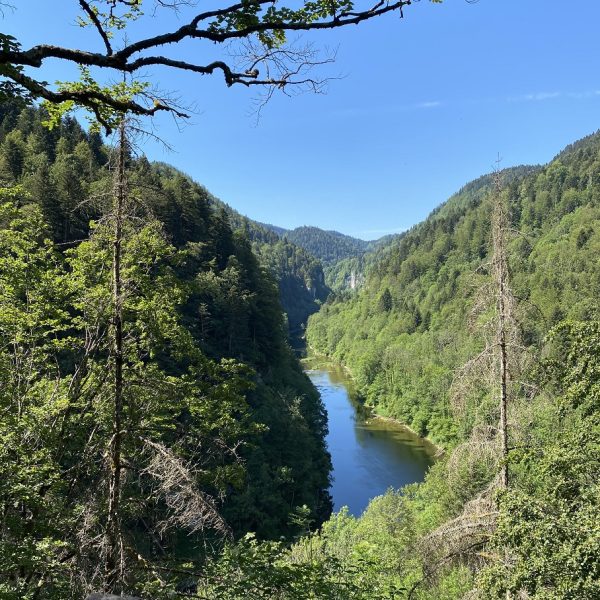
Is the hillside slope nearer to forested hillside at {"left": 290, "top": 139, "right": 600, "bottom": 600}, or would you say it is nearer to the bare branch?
forested hillside at {"left": 290, "top": 139, "right": 600, "bottom": 600}

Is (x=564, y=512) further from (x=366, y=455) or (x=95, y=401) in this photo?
(x=366, y=455)

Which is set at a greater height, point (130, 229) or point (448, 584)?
point (130, 229)

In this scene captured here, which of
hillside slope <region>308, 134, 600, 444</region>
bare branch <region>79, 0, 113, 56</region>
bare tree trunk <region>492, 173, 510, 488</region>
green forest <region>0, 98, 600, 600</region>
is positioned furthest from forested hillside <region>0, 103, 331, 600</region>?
hillside slope <region>308, 134, 600, 444</region>

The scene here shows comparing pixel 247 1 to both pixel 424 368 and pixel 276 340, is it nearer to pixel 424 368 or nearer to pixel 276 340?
pixel 276 340

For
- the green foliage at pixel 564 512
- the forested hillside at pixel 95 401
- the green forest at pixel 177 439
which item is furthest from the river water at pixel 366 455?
the forested hillside at pixel 95 401

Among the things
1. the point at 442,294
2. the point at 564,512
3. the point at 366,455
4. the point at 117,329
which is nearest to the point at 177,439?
Result: the point at 117,329

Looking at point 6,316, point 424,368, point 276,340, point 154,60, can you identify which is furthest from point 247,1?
point 424,368

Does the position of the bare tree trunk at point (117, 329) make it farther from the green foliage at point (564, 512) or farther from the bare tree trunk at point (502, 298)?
the bare tree trunk at point (502, 298)

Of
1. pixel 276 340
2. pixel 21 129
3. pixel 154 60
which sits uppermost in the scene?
pixel 21 129

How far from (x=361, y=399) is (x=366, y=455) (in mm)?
25637

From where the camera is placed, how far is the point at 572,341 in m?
9.04

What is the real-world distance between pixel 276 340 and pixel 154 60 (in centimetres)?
4211

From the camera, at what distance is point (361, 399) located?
7169 cm

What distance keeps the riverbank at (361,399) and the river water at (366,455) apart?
0.48 metres
